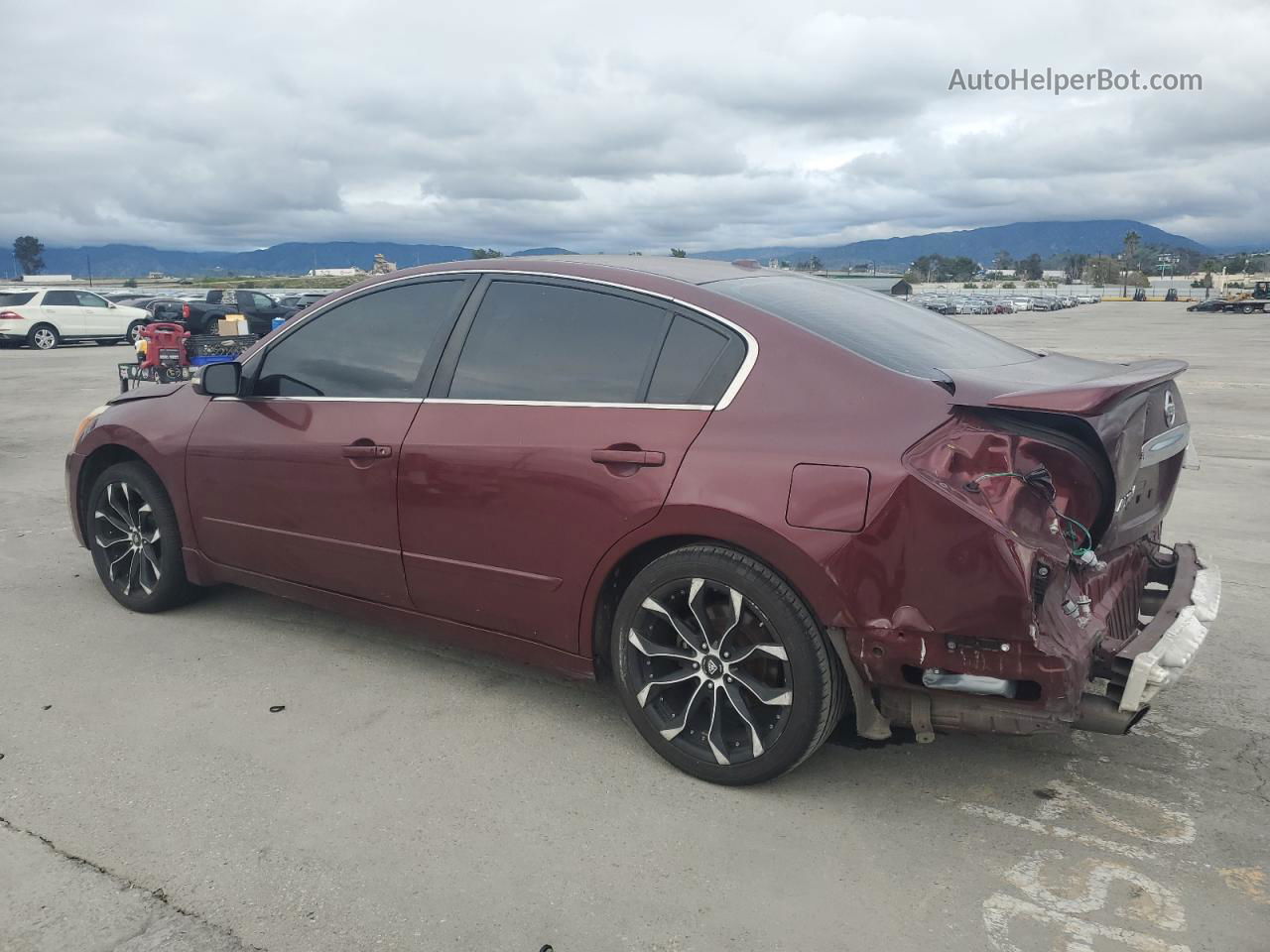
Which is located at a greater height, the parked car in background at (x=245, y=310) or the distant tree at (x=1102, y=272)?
the distant tree at (x=1102, y=272)

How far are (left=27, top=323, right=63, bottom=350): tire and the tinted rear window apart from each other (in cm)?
2876

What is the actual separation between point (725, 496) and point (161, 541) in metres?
3.01

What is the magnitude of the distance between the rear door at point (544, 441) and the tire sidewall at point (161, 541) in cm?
155

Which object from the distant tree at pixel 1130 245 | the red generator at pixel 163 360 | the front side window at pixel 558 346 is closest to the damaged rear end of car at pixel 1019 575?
the front side window at pixel 558 346

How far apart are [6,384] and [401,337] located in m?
16.1

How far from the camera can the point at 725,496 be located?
295 cm

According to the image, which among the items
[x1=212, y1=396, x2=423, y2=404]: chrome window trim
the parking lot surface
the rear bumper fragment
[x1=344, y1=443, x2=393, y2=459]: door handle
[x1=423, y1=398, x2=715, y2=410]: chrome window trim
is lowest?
the parking lot surface

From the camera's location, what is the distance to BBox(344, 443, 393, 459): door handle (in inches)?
147

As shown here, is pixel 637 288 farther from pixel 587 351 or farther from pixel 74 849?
pixel 74 849

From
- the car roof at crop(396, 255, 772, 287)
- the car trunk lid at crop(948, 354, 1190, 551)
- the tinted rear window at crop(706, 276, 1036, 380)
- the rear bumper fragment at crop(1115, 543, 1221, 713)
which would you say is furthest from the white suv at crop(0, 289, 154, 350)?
the rear bumper fragment at crop(1115, 543, 1221, 713)

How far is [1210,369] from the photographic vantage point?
798 inches

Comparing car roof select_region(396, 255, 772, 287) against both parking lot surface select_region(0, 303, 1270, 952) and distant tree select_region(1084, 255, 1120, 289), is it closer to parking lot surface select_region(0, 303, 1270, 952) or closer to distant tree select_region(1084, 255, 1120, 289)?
parking lot surface select_region(0, 303, 1270, 952)

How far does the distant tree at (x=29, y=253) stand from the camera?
157 meters

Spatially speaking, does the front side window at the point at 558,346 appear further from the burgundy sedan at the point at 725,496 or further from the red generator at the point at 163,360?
the red generator at the point at 163,360
